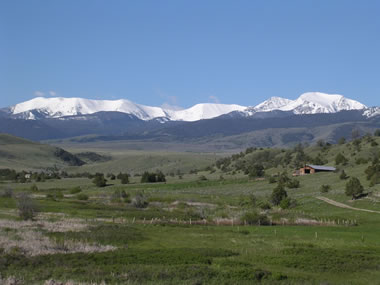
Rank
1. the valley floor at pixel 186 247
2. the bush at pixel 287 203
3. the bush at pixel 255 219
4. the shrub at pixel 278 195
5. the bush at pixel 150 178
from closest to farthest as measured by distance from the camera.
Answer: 1. the valley floor at pixel 186 247
2. the bush at pixel 255 219
3. the bush at pixel 287 203
4. the shrub at pixel 278 195
5. the bush at pixel 150 178

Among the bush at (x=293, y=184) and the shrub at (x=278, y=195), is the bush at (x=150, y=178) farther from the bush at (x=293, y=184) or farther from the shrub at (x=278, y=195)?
the shrub at (x=278, y=195)

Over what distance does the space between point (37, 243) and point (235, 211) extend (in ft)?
118

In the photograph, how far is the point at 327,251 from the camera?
37.4m

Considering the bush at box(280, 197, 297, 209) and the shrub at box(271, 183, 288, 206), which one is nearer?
the bush at box(280, 197, 297, 209)

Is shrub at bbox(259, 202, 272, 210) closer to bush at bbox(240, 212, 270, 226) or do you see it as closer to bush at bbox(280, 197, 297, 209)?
bush at bbox(280, 197, 297, 209)

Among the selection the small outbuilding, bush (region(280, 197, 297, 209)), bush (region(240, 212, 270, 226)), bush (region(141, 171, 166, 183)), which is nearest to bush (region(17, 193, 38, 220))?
bush (region(240, 212, 270, 226))

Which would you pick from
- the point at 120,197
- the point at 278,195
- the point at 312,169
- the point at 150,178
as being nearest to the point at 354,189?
the point at 278,195

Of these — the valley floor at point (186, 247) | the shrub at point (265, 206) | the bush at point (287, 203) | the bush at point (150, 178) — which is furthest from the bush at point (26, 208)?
the bush at point (150, 178)

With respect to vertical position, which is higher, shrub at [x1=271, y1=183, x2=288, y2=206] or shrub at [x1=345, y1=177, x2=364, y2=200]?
shrub at [x1=345, y1=177, x2=364, y2=200]

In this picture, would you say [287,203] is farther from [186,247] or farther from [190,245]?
[186,247]

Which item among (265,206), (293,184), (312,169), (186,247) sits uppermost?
(312,169)

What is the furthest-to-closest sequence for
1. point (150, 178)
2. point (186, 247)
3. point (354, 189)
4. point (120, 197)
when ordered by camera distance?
point (150, 178)
point (120, 197)
point (354, 189)
point (186, 247)

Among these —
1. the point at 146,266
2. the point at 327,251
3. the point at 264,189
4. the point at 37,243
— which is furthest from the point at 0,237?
the point at 264,189

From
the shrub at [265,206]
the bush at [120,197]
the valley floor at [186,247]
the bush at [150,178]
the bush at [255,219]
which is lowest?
the bush at [150,178]
